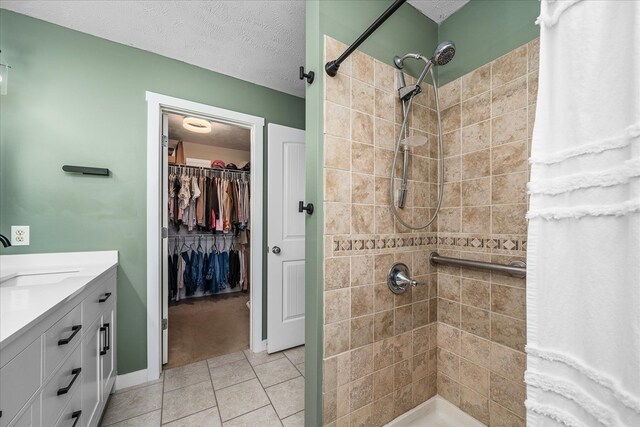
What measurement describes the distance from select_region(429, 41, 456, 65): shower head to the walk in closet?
2.58 metres

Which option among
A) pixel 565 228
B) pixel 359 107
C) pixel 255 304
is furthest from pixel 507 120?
pixel 255 304

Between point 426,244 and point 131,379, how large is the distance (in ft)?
7.33

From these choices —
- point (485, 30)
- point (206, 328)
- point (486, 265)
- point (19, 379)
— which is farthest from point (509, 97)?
point (206, 328)

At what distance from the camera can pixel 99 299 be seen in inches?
50.9

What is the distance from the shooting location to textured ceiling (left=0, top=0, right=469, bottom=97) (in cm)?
141

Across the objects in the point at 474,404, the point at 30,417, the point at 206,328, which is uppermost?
the point at 30,417

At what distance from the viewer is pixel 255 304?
216 cm

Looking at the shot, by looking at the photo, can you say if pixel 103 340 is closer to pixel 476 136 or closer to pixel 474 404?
pixel 474 404

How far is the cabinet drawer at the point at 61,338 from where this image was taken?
79cm

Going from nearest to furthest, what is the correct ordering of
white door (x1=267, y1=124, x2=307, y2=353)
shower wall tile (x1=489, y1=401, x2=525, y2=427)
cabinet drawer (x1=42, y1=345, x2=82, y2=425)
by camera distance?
cabinet drawer (x1=42, y1=345, x2=82, y2=425) < shower wall tile (x1=489, y1=401, x2=525, y2=427) < white door (x1=267, y1=124, x2=307, y2=353)

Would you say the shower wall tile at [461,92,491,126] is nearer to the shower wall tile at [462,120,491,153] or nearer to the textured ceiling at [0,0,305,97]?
the shower wall tile at [462,120,491,153]

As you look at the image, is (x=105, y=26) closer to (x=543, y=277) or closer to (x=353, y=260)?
(x=353, y=260)

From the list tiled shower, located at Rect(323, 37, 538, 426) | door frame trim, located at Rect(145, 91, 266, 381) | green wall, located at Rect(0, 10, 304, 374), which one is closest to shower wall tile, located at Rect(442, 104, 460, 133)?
tiled shower, located at Rect(323, 37, 538, 426)

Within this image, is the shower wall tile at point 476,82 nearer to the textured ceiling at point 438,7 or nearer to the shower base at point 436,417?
the textured ceiling at point 438,7
